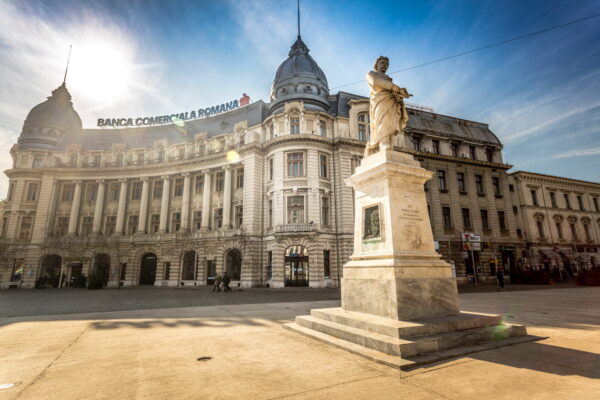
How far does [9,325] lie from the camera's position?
762 cm

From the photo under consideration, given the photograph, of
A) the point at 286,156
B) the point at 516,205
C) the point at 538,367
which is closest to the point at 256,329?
the point at 538,367

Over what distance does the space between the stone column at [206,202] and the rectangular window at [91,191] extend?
1562cm

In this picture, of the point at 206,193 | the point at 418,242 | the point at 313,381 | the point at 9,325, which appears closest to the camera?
the point at 313,381

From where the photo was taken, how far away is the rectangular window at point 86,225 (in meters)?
36.2

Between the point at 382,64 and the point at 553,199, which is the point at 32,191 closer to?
the point at 382,64

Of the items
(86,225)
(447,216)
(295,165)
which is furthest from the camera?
(86,225)

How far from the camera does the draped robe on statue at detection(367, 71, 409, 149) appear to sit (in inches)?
272

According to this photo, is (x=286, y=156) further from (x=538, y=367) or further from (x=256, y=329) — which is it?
(x=538, y=367)

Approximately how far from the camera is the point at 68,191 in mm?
37781

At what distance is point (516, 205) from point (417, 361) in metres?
42.0

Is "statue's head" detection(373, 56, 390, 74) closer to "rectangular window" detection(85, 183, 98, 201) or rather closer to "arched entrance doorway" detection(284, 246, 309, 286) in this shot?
"arched entrance doorway" detection(284, 246, 309, 286)

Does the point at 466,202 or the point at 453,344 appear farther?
the point at 466,202

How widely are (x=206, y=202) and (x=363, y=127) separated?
61.7ft

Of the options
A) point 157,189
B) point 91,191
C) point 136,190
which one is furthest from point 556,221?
point 91,191
